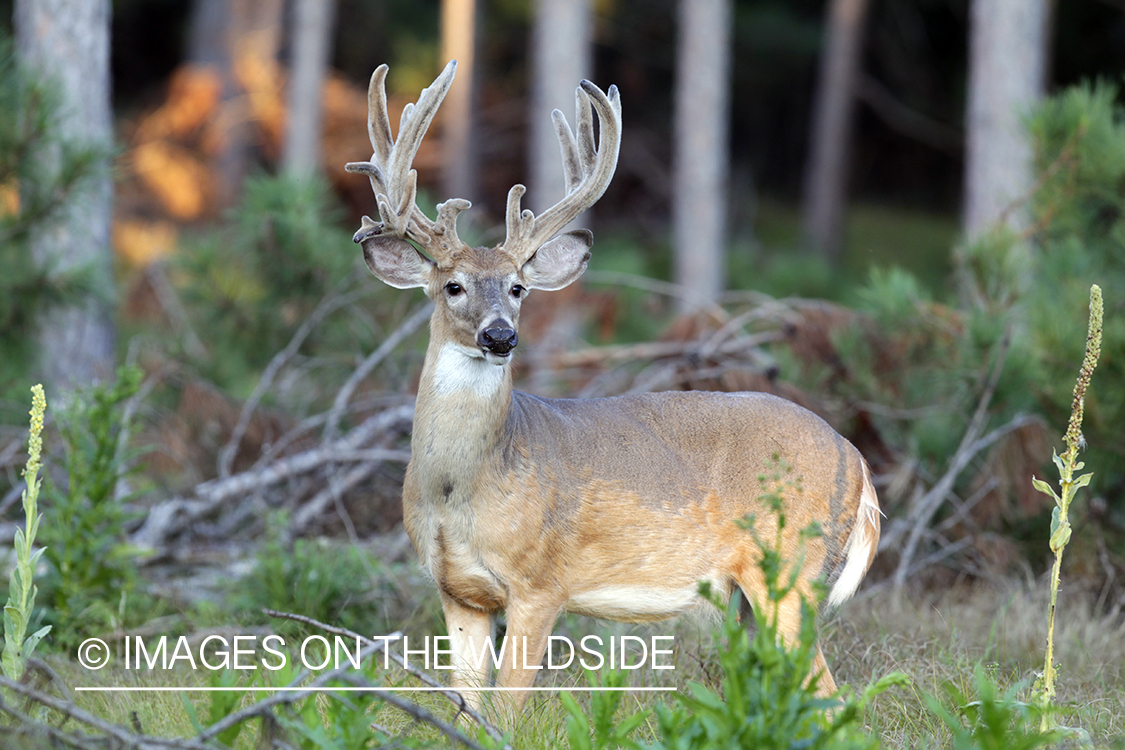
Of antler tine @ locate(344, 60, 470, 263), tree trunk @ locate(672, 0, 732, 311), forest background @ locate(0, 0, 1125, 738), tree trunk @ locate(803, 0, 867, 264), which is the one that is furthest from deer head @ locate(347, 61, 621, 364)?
tree trunk @ locate(803, 0, 867, 264)

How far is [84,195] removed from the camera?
6312mm

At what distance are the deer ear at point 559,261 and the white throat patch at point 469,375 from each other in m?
0.48

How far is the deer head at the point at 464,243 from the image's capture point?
4027 millimetres

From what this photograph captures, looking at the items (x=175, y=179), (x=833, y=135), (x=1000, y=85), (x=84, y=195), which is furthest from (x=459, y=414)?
(x=833, y=135)

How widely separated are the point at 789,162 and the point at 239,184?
41.5ft

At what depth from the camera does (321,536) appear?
621 centimetres

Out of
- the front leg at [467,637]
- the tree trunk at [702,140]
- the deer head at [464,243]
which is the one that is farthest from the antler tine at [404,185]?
the tree trunk at [702,140]

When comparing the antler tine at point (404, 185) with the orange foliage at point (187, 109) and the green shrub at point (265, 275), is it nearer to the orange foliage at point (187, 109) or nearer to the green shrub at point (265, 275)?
the green shrub at point (265, 275)

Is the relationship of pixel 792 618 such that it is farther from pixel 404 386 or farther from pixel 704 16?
pixel 704 16

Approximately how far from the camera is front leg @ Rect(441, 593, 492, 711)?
13.4 feet

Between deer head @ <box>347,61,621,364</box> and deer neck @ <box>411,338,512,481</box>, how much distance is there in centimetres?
7

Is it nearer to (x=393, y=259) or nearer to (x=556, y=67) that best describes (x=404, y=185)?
(x=393, y=259)

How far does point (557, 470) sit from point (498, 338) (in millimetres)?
577

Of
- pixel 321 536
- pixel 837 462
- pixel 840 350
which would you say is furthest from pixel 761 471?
pixel 321 536
